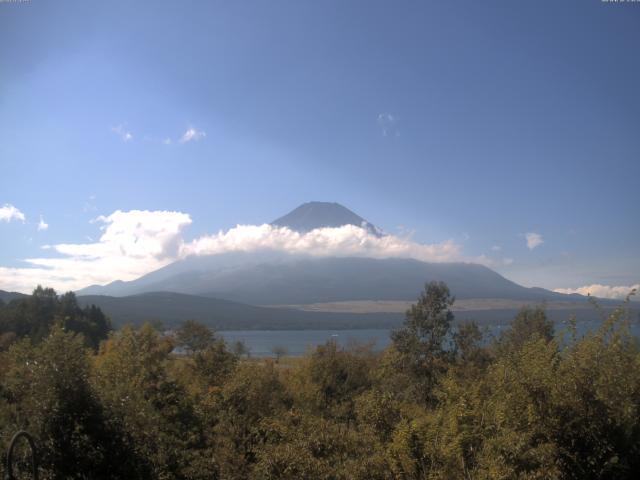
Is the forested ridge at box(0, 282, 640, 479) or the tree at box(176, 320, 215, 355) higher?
the forested ridge at box(0, 282, 640, 479)

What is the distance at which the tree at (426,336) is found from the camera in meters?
29.9

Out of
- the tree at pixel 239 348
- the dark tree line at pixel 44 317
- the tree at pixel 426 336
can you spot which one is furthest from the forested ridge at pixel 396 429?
the dark tree line at pixel 44 317

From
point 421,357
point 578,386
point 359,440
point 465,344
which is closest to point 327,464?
point 359,440

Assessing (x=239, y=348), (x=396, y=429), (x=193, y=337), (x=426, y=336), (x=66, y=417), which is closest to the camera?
(x=66, y=417)

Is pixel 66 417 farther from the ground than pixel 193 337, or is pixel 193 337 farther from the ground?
pixel 66 417

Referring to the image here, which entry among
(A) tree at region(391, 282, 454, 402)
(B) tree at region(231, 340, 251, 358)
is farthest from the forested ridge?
(B) tree at region(231, 340, 251, 358)

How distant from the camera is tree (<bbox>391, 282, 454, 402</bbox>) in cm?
2988

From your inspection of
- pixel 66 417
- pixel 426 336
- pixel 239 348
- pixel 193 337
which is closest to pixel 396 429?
pixel 66 417

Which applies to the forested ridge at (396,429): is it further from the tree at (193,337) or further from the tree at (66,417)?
the tree at (193,337)

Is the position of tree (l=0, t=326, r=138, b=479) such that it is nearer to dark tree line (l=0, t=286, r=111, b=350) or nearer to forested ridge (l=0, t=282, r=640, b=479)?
forested ridge (l=0, t=282, r=640, b=479)

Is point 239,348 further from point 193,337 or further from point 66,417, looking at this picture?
point 66,417

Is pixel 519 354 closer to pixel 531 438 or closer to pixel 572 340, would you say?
pixel 572 340

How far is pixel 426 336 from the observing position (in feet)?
100

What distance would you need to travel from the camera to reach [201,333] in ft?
170
